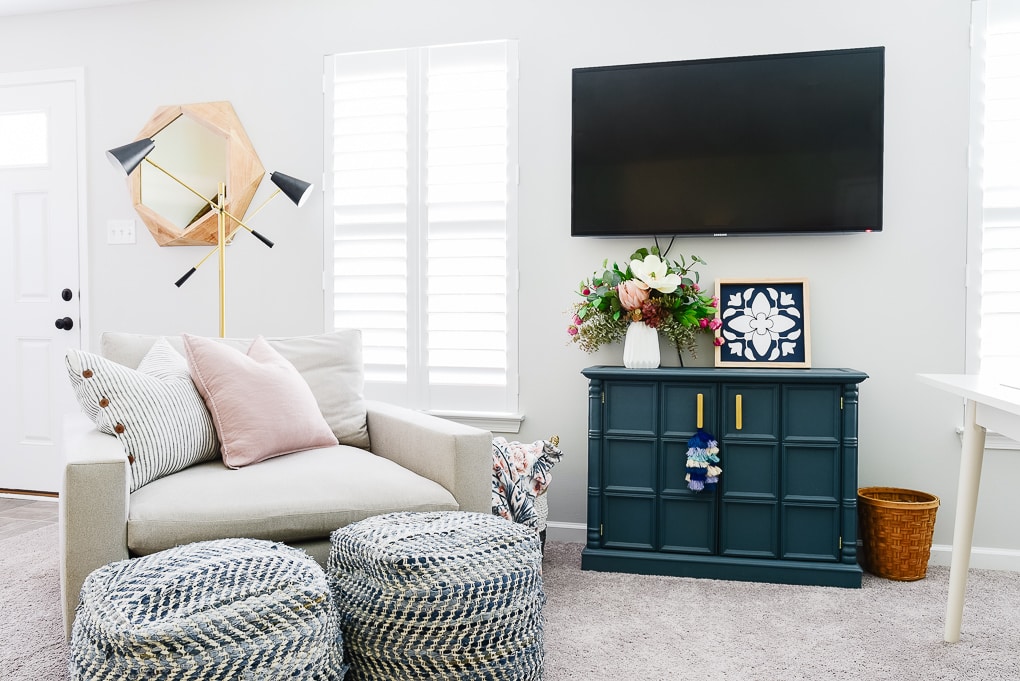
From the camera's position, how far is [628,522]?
9.16 feet

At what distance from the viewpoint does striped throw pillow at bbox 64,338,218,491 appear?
2.04 metres

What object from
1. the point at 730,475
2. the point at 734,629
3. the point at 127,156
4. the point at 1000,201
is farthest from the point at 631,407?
the point at 127,156

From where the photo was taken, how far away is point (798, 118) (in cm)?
290

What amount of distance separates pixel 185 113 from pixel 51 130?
81cm

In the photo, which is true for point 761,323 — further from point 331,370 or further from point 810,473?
point 331,370

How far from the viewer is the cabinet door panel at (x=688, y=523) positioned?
107 inches

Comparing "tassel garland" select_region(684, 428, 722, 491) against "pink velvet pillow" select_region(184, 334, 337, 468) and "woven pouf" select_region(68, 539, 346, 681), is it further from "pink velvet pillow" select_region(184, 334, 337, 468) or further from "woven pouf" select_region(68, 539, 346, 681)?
"woven pouf" select_region(68, 539, 346, 681)

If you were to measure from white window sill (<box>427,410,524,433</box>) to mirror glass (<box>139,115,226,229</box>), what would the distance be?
1568mm

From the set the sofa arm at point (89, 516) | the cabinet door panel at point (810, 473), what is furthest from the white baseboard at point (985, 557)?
the sofa arm at point (89, 516)

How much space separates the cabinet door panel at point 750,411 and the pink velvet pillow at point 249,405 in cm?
145

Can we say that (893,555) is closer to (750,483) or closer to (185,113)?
(750,483)

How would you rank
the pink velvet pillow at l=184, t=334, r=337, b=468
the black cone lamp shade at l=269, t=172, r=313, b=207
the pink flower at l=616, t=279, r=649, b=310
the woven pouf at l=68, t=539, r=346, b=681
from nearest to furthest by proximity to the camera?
the woven pouf at l=68, t=539, r=346, b=681 → the pink velvet pillow at l=184, t=334, r=337, b=468 → the pink flower at l=616, t=279, r=649, b=310 → the black cone lamp shade at l=269, t=172, r=313, b=207

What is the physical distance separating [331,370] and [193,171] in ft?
5.15

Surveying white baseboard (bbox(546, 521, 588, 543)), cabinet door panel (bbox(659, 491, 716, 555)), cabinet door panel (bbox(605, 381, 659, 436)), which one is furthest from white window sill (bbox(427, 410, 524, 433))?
cabinet door panel (bbox(659, 491, 716, 555))
